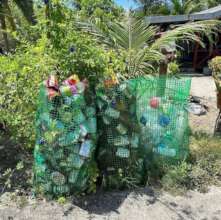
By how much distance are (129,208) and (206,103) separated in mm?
5878

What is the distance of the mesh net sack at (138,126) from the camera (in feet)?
12.4

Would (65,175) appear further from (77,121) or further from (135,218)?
(135,218)

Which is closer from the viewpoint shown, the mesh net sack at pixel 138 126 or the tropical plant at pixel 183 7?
the mesh net sack at pixel 138 126

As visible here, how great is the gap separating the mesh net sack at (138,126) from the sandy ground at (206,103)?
217cm

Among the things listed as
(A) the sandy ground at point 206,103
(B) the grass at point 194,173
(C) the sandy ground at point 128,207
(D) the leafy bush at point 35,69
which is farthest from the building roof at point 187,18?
(C) the sandy ground at point 128,207

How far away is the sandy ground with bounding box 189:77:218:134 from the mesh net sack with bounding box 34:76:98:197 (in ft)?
10.6

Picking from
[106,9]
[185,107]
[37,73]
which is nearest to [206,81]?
[106,9]

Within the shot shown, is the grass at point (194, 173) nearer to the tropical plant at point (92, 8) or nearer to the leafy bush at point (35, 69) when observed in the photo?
the leafy bush at point (35, 69)

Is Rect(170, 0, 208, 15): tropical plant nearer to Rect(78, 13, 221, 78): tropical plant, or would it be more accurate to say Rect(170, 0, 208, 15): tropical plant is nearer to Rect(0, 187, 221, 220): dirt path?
Rect(78, 13, 221, 78): tropical plant

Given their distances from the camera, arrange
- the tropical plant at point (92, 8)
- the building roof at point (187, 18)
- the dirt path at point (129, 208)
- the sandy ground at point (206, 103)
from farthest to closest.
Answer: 1. the building roof at point (187, 18)
2. the sandy ground at point (206, 103)
3. the tropical plant at point (92, 8)
4. the dirt path at point (129, 208)

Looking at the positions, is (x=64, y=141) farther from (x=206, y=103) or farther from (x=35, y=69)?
(x=206, y=103)

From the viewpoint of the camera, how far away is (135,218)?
343 cm

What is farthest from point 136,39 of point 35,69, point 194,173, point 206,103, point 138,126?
point 206,103

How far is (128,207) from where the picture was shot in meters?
3.60
